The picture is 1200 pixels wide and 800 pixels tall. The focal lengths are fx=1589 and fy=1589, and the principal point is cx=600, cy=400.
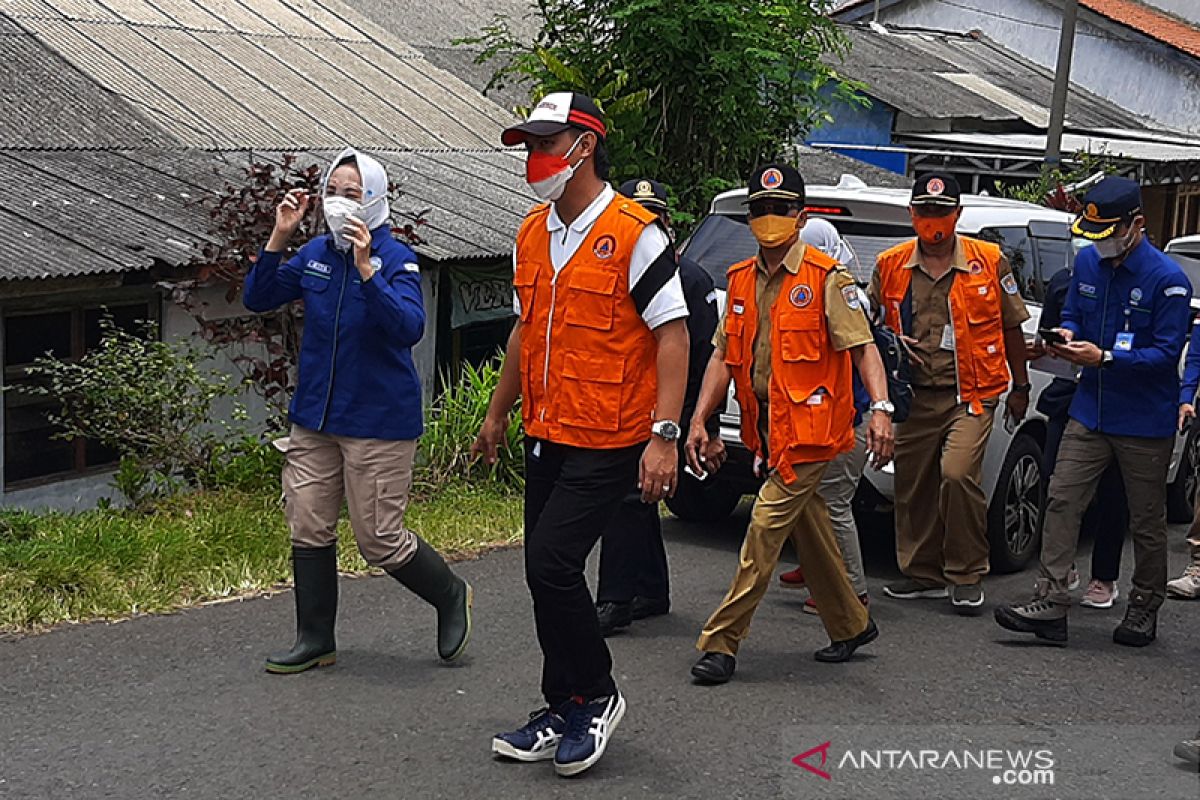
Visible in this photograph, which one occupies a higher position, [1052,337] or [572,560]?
[1052,337]

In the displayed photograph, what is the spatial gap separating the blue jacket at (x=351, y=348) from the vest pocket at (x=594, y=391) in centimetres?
87

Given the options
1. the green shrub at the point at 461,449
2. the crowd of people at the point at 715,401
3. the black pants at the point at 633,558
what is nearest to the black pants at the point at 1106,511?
the crowd of people at the point at 715,401

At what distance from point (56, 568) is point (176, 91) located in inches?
390

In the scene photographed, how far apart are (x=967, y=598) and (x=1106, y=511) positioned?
0.77m

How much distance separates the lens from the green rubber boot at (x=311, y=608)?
230 inches

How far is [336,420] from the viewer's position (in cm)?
570

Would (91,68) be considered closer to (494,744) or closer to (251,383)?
(251,383)

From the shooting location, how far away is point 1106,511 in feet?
24.0

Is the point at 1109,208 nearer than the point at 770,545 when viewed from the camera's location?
No

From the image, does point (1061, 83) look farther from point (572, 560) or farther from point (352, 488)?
point (572, 560)

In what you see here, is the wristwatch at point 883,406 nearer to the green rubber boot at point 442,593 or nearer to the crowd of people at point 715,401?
the crowd of people at point 715,401

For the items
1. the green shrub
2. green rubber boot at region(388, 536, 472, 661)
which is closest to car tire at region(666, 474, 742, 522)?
the green shrub

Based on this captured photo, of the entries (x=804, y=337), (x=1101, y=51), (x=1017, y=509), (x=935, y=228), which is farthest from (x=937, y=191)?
(x=1101, y=51)

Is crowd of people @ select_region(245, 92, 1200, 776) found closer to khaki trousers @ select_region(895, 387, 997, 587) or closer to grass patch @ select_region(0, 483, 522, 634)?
khaki trousers @ select_region(895, 387, 997, 587)
